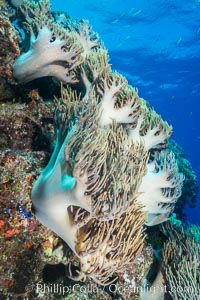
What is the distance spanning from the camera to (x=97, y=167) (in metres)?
3.24

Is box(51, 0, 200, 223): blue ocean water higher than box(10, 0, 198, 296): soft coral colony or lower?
higher

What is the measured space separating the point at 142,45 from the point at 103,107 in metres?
27.5

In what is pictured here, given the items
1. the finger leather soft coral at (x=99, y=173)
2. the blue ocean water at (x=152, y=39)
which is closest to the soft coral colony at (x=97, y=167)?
the finger leather soft coral at (x=99, y=173)

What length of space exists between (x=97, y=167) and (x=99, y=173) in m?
0.18

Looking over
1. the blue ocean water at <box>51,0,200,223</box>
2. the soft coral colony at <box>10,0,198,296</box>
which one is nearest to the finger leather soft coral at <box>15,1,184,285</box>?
the soft coral colony at <box>10,0,198,296</box>

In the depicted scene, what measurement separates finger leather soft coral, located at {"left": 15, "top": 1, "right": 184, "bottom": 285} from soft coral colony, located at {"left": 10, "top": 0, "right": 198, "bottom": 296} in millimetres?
11

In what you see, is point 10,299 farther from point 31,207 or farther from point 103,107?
point 103,107

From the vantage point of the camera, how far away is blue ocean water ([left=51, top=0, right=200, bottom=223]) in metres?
23.6

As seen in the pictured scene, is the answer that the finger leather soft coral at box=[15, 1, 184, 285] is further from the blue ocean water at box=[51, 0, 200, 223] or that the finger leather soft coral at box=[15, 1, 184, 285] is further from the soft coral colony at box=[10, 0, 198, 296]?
the blue ocean water at box=[51, 0, 200, 223]

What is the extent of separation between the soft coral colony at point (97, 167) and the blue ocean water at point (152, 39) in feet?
66.1

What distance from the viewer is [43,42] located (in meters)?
4.89

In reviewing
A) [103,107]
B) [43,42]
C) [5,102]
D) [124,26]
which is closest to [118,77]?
[103,107]

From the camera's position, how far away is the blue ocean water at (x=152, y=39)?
23.6 meters

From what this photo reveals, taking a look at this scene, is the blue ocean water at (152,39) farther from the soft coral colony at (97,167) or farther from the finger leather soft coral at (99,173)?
the finger leather soft coral at (99,173)
